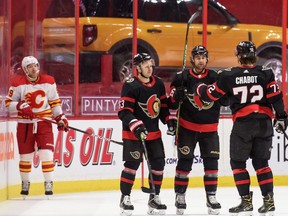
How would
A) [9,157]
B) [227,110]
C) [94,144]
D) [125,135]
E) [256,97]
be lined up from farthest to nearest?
[227,110], [94,144], [9,157], [125,135], [256,97]

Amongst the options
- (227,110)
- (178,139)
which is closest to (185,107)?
(178,139)

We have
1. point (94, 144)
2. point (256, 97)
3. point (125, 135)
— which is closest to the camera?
point (256, 97)

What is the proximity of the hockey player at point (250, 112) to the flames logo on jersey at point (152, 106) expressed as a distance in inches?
18.7

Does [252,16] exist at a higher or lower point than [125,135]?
higher

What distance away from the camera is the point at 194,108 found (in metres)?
7.80

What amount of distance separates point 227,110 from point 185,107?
2621mm

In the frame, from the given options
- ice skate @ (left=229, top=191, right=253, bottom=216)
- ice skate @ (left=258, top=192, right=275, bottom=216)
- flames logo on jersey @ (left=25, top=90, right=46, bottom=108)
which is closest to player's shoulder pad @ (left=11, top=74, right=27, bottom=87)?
flames logo on jersey @ (left=25, top=90, right=46, bottom=108)

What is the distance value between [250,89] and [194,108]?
29.1 inches

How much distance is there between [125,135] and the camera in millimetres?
7668

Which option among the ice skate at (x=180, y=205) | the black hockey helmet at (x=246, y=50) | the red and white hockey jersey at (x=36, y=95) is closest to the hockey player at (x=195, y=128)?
the ice skate at (x=180, y=205)

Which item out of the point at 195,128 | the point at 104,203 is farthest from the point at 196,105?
the point at 104,203

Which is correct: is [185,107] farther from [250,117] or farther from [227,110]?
[227,110]

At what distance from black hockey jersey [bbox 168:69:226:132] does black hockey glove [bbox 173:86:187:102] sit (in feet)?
0.17

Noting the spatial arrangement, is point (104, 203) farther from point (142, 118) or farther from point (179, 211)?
point (142, 118)
